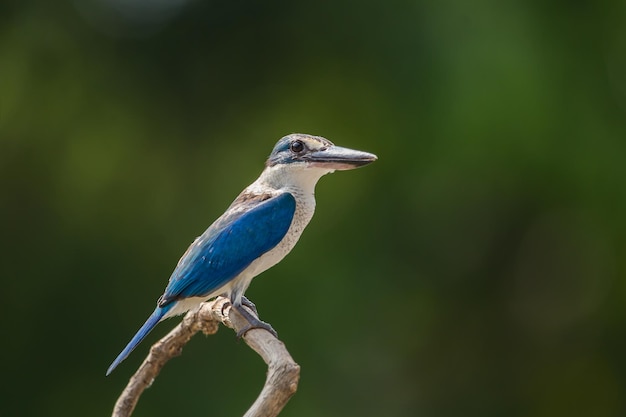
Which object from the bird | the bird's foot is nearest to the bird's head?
the bird

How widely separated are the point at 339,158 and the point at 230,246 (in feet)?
1.43

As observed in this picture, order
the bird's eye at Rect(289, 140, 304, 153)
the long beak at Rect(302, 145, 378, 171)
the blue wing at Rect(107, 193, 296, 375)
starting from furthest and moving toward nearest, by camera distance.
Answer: the bird's eye at Rect(289, 140, 304, 153) < the blue wing at Rect(107, 193, 296, 375) < the long beak at Rect(302, 145, 378, 171)

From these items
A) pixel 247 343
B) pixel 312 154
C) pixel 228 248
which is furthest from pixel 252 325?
pixel 312 154

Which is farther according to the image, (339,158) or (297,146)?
(297,146)

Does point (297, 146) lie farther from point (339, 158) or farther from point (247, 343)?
point (247, 343)

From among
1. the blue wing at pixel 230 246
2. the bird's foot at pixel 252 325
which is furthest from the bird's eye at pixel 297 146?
the bird's foot at pixel 252 325

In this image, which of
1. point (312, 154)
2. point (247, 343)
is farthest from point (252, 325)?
point (312, 154)

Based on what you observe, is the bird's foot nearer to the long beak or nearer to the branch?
the branch

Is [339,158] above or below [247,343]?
above

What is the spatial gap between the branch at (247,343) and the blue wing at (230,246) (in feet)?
0.47

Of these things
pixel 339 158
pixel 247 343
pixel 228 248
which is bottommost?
pixel 247 343

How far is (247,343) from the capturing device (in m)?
3.14

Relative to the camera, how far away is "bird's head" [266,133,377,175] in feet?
10.2

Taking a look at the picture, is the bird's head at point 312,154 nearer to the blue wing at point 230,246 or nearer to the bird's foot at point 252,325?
the blue wing at point 230,246
